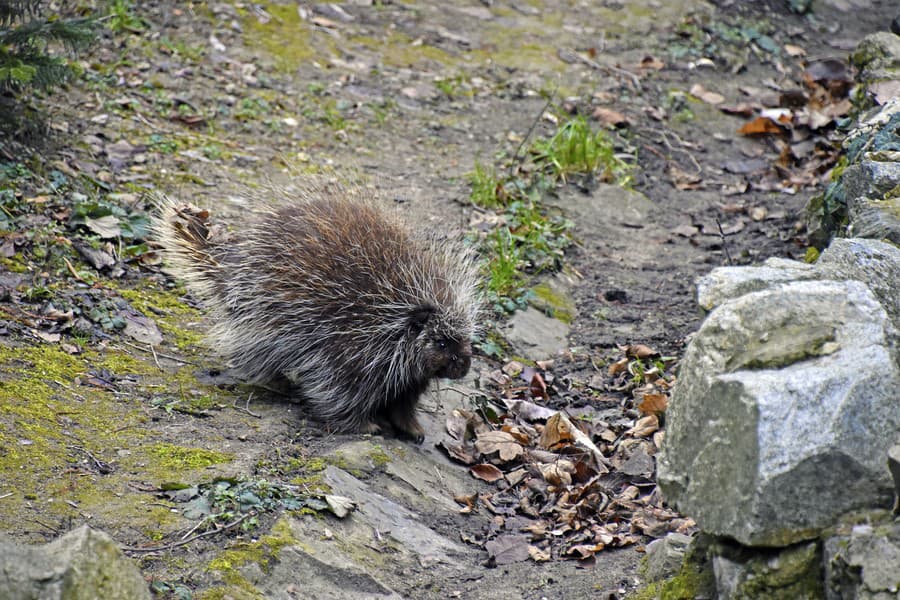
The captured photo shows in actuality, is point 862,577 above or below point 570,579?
above

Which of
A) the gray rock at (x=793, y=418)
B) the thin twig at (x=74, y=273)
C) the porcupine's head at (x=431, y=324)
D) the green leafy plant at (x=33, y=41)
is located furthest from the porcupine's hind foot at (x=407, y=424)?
the green leafy plant at (x=33, y=41)

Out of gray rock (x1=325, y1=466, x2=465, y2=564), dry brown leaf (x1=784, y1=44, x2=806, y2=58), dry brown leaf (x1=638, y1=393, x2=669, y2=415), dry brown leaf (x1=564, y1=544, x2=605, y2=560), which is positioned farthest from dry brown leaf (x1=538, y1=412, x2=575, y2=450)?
dry brown leaf (x1=784, y1=44, x2=806, y2=58)

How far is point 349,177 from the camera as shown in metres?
7.68

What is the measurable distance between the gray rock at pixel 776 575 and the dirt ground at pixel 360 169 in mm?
1017

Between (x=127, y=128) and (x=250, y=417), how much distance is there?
3.77m

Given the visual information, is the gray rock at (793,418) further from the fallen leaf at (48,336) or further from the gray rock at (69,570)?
the fallen leaf at (48,336)

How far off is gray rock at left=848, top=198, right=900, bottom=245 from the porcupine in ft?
6.51

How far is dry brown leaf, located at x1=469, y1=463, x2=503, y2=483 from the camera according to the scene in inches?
192

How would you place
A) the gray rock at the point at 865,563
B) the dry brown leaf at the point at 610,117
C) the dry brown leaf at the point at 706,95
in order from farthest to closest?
the dry brown leaf at the point at 706,95
the dry brown leaf at the point at 610,117
the gray rock at the point at 865,563

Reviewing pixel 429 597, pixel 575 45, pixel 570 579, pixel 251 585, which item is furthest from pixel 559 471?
pixel 575 45

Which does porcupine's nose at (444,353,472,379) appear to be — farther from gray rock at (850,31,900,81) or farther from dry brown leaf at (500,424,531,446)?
gray rock at (850,31,900,81)

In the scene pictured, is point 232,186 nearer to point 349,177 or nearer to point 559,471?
point 349,177

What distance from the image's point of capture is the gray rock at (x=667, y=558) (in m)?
3.42

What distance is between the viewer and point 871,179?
448cm
